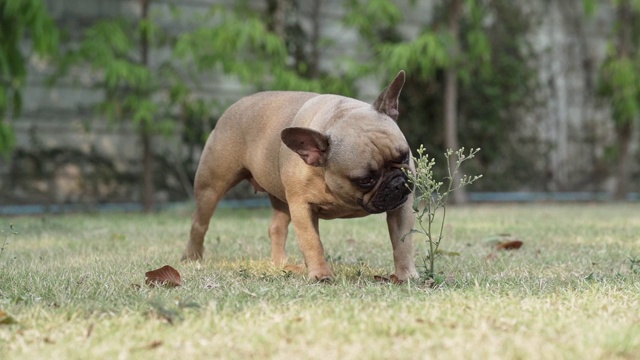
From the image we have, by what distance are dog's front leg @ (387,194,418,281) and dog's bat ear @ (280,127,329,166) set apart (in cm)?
44

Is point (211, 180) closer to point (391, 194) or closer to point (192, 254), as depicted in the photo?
point (192, 254)

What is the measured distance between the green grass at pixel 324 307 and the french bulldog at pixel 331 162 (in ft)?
0.80

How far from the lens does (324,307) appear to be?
3.20m

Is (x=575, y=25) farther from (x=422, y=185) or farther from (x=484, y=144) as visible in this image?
(x=422, y=185)

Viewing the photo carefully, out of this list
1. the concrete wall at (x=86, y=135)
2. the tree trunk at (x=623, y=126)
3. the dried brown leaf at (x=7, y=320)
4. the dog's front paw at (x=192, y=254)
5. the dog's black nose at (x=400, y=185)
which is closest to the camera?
the dried brown leaf at (x=7, y=320)

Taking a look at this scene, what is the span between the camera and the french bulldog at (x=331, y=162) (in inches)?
153

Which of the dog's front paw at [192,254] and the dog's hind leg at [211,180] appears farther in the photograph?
the dog's front paw at [192,254]

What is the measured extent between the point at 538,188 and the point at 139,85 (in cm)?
730

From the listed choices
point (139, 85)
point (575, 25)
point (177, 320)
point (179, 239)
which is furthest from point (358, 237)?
point (575, 25)

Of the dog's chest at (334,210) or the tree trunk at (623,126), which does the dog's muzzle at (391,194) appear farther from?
the tree trunk at (623,126)

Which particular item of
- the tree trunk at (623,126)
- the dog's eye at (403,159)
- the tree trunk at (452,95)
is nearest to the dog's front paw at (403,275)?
the dog's eye at (403,159)

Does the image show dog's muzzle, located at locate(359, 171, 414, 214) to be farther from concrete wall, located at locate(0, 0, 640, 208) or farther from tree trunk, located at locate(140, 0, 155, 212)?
concrete wall, located at locate(0, 0, 640, 208)

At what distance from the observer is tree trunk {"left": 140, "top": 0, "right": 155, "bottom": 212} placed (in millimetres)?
10734

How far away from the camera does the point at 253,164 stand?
15.8 feet
